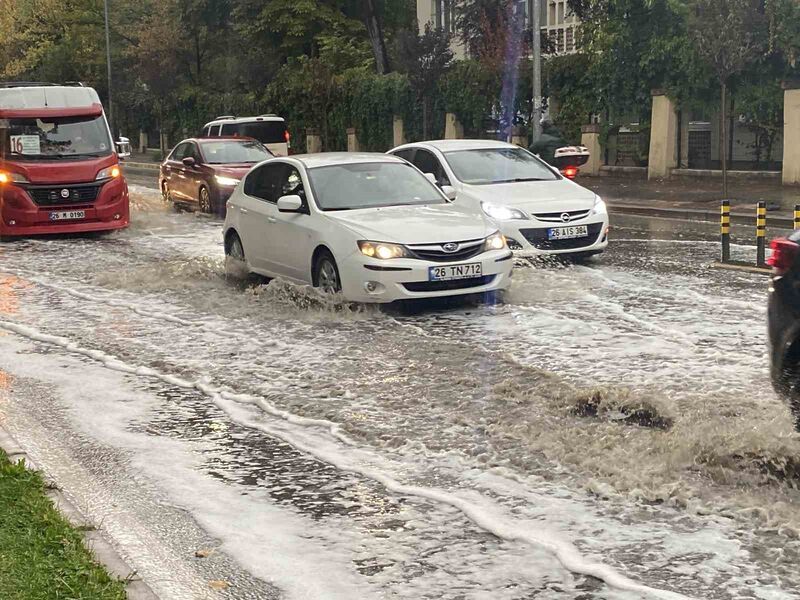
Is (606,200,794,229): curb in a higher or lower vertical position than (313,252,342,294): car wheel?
lower

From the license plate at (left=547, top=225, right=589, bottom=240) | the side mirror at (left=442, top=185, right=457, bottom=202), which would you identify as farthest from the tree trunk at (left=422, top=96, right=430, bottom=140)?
the side mirror at (left=442, top=185, right=457, bottom=202)

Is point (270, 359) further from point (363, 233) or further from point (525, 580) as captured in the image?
point (525, 580)

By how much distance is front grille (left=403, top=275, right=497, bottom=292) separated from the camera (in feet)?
37.2

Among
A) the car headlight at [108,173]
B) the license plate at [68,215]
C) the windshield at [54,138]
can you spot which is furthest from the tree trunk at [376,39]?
the license plate at [68,215]

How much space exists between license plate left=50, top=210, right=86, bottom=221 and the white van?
12.6m

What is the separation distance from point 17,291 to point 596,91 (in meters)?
23.6

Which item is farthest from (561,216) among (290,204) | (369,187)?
(290,204)

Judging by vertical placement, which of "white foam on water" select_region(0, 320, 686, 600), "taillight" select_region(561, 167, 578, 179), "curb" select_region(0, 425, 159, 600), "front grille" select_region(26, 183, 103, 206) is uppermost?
"taillight" select_region(561, 167, 578, 179)

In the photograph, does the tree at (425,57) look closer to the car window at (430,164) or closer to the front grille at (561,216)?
the car window at (430,164)

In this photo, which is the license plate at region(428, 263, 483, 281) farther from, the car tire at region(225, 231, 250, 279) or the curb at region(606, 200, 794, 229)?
the curb at region(606, 200, 794, 229)

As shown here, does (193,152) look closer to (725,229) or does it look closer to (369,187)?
(369,187)

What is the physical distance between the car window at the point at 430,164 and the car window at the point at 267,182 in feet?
9.18

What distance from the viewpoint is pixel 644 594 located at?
469 cm

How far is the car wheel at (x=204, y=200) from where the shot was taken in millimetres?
24125
